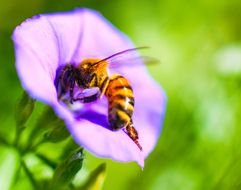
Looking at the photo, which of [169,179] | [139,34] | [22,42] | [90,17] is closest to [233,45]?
[139,34]

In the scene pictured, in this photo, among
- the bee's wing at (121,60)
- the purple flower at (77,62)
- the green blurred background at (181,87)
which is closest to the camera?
the purple flower at (77,62)

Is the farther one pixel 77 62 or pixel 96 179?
pixel 77 62

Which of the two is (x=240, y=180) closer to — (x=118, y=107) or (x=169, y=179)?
(x=169, y=179)

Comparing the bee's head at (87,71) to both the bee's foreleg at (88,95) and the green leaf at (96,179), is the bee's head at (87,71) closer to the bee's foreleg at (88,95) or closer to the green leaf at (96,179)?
the bee's foreleg at (88,95)

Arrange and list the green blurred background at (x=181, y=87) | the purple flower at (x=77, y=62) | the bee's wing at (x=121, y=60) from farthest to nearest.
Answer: the green blurred background at (x=181, y=87)
the bee's wing at (x=121, y=60)
the purple flower at (x=77, y=62)

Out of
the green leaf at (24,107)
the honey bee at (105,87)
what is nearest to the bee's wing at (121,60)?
the honey bee at (105,87)

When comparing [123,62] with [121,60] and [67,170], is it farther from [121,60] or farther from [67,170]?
[67,170]

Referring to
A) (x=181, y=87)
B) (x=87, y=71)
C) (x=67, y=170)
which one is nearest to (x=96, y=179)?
(x=67, y=170)
